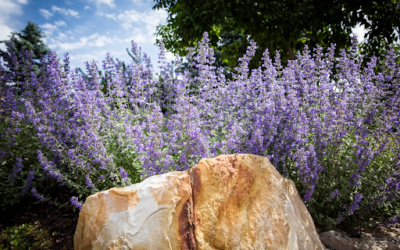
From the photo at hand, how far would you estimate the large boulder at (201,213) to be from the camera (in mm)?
2297

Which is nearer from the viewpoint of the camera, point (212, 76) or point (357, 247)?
point (357, 247)

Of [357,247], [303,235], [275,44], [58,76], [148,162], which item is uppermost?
[275,44]

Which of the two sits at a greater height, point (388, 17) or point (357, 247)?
point (388, 17)

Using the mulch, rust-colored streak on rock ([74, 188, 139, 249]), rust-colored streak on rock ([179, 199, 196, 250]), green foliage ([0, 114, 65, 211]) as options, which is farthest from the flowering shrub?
rust-colored streak on rock ([179, 199, 196, 250])

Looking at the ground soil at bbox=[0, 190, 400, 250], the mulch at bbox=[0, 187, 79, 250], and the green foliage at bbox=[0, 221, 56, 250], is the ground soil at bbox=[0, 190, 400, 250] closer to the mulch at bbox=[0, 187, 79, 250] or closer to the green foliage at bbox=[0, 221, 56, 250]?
the mulch at bbox=[0, 187, 79, 250]

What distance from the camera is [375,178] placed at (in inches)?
144

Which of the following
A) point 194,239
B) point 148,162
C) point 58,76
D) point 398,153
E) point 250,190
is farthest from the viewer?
point 58,76

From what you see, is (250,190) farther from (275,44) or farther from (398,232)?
(275,44)

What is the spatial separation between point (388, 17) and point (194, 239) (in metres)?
11.8

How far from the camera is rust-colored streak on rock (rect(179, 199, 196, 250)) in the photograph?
228 cm

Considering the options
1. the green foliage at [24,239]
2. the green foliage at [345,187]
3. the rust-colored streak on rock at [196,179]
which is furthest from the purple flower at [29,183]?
the green foliage at [345,187]

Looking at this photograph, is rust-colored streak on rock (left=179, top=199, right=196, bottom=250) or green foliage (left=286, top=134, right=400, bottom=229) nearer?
rust-colored streak on rock (left=179, top=199, right=196, bottom=250)

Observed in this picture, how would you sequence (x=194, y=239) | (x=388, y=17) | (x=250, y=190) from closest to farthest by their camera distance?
1. (x=194, y=239)
2. (x=250, y=190)
3. (x=388, y=17)

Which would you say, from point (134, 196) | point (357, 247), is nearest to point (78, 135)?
point (134, 196)
